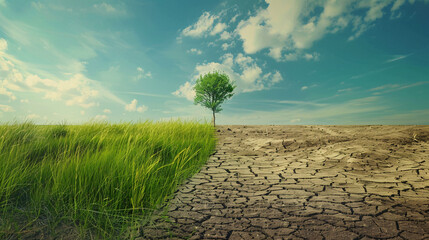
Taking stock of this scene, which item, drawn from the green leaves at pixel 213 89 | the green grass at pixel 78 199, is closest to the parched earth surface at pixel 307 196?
the green grass at pixel 78 199

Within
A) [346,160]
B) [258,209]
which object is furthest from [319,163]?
[258,209]

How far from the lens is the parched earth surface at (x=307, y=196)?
2.28 meters

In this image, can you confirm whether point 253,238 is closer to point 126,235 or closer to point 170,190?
point 126,235

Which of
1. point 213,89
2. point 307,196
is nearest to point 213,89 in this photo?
point 213,89

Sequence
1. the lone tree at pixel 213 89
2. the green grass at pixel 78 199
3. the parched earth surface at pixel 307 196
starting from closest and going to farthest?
1. the green grass at pixel 78 199
2. the parched earth surface at pixel 307 196
3. the lone tree at pixel 213 89

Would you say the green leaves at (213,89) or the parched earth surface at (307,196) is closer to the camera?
the parched earth surface at (307,196)

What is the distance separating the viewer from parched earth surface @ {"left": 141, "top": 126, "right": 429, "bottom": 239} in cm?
228

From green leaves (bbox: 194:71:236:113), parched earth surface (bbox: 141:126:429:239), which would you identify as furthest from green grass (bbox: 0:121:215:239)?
green leaves (bbox: 194:71:236:113)

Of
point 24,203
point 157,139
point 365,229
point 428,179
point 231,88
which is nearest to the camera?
point 365,229

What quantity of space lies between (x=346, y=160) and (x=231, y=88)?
12729 mm

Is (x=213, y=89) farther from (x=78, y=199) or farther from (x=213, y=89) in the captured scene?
(x=78, y=199)

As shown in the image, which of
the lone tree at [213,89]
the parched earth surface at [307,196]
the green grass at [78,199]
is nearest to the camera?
the green grass at [78,199]

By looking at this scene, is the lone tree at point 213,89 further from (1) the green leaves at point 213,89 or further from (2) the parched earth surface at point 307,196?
(2) the parched earth surface at point 307,196

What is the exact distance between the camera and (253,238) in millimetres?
2150
